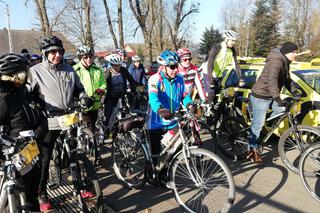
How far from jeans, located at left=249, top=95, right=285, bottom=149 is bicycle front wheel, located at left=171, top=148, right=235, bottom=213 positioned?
1.98 m

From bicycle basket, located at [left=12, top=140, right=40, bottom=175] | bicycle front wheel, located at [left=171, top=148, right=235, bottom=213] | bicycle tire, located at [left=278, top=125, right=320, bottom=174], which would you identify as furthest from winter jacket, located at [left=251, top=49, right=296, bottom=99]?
bicycle basket, located at [left=12, top=140, right=40, bottom=175]

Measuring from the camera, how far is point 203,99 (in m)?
6.35

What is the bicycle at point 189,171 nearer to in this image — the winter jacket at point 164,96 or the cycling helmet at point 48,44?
the winter jacket at point 164,96

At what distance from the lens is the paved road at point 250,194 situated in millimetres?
4422

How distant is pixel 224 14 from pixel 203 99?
49553 millimetres

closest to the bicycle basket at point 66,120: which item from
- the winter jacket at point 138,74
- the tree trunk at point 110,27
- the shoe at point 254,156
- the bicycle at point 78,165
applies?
the bicycle at point 78,165

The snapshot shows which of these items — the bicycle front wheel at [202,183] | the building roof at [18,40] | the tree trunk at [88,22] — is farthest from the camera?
the building roof at [18,40]

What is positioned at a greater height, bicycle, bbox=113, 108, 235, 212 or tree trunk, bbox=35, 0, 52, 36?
tree trunk, bbox=35, 0, 52, 36

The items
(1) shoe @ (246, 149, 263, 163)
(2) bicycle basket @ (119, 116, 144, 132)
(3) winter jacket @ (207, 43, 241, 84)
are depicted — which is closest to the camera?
(2) bicycle basket @ (119, 116, 144, 132)

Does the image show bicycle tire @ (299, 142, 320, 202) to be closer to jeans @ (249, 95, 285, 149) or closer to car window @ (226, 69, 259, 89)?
jeans @ (249, 95, 285, 149)

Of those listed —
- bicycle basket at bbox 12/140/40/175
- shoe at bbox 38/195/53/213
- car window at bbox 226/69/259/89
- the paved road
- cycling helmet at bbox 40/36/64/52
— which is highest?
cycling helmet at bbox 40/36/64/52

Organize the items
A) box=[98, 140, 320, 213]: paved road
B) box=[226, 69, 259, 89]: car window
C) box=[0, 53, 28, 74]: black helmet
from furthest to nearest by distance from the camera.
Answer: box=[226, 69, 259, 89]: car window, box=[98, 140, 320, 213]: paved road, box=[0, 53, 28, 74]: black helmet

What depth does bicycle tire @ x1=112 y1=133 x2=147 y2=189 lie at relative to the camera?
4.95 m

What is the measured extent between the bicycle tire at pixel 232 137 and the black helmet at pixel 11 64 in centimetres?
398
